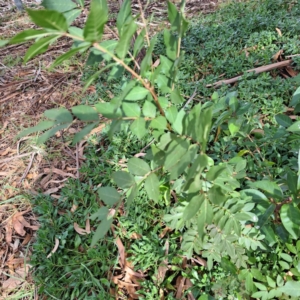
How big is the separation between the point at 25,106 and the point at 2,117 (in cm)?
21

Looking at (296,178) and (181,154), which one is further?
(296,178)

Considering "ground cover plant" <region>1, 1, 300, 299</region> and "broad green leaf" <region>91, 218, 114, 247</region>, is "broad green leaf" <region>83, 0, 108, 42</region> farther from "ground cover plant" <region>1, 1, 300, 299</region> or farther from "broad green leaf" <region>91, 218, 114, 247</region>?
"broad green leaf" <region>91, 218, 114, 247</region>

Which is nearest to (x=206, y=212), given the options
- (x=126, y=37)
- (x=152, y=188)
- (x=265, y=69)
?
(x=152, y=188)

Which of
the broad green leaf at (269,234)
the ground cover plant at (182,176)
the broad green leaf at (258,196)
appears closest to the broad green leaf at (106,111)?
the ground cover plant at (182,176)

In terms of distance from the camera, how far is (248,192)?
113 cm

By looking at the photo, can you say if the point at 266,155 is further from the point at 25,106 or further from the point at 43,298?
the point at 25,106

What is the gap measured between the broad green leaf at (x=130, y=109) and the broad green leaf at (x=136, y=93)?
0.02m

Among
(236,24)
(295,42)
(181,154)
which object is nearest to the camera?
(181,154)

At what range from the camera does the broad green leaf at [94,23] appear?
0.54m

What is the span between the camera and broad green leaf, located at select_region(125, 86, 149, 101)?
80 centimetres

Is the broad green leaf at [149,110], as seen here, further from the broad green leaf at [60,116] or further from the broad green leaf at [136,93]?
the broad green leaf at [60,116]

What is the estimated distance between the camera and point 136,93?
0.80 metres

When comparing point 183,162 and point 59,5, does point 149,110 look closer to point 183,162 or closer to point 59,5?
point 183,162

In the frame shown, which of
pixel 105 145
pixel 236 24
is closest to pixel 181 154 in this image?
pixel 105 145
